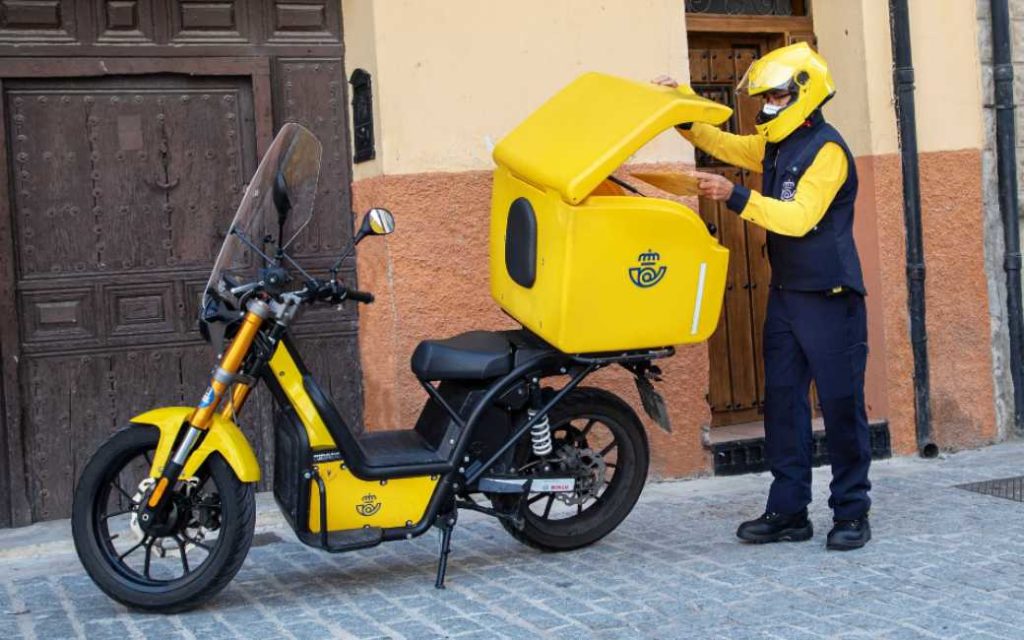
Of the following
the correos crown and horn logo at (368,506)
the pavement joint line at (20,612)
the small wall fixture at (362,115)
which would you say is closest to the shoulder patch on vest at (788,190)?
the correos crown and horn logo at (368,506)

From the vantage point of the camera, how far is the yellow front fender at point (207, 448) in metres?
4.85

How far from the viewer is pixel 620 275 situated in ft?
17.1

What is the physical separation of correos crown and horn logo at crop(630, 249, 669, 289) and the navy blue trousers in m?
0.71

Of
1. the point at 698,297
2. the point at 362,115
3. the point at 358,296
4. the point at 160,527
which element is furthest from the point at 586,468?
the point at 362,115

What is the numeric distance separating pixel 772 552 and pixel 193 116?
343 centimetres

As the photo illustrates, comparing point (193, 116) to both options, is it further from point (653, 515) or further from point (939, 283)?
point (939, 283)

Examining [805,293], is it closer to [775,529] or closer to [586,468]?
[775,529]

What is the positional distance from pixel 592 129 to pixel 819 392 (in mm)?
1453

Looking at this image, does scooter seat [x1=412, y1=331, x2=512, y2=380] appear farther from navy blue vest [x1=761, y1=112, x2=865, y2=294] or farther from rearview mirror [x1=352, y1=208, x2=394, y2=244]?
navy blue vest [x1=761, y1=112, x2=865, y2=294]

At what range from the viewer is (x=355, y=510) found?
201 inches

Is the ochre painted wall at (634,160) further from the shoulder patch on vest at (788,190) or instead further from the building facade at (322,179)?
the shoulder patch on vest at (788,190)

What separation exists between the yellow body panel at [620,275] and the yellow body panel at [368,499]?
780 millimetres

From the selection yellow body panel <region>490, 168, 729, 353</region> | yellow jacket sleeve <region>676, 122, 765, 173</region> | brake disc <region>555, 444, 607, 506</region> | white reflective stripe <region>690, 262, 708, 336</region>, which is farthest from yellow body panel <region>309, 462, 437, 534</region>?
yellow jacket sleeve <region>676, 122, 765, 173</region>

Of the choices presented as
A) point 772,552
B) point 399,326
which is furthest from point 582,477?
point 399,326
